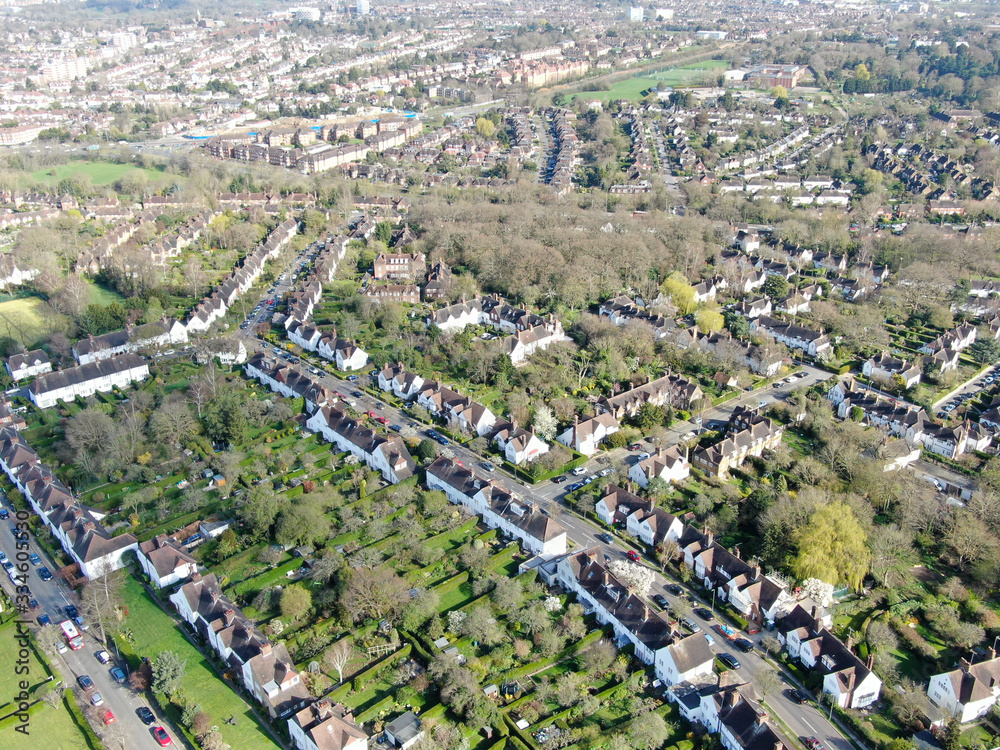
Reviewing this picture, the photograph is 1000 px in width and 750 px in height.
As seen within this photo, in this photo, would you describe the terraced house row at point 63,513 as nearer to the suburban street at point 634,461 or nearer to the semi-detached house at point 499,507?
the semi-detached house at point 499,507

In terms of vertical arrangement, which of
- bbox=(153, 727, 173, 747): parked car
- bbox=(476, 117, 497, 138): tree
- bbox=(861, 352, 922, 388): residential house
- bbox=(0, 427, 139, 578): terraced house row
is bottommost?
bbox=(861, 352, 922, 388): residential house

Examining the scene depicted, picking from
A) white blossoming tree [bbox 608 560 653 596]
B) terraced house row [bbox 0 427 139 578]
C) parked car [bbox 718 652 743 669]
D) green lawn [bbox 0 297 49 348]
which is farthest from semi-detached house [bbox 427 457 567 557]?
green lawn [bbox 0 297 49 348]

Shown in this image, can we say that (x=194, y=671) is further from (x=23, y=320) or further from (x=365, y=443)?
(x=23, y=320)

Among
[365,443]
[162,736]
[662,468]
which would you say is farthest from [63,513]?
[662,468]

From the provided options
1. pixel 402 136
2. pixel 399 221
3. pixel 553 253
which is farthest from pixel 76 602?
pixel 402 136

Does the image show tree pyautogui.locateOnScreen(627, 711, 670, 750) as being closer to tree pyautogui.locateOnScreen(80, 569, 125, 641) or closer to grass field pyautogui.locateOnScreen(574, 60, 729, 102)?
tree pyautogui.locateOnScreen(80, 569, 125, 641)

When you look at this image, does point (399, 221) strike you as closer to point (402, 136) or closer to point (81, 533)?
point (402, 136)

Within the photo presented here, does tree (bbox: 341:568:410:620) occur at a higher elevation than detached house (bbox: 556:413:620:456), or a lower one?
higher

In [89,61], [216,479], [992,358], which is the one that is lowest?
[992,358]
